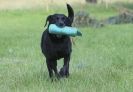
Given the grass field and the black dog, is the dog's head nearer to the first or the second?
the black dog

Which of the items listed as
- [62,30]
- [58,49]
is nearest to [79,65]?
[58,49]

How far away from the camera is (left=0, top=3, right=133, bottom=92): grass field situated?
9.12 meters

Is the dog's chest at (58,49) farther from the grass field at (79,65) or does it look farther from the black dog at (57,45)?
the grass field at (79,65)

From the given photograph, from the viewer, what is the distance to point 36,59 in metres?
13.5

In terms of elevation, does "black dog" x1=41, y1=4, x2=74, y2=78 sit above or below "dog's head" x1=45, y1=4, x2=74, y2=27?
below

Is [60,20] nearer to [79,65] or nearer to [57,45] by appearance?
[57,45]

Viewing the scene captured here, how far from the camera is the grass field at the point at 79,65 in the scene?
9117mm

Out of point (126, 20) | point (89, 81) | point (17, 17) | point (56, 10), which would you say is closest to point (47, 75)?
point (89, 81)

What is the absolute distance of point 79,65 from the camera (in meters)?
11.9

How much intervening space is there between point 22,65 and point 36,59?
1.38 metres

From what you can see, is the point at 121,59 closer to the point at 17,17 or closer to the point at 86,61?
the point at 86,61

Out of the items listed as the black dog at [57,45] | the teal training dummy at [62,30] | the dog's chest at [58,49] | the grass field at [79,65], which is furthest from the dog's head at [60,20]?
the grass field at [79,65]

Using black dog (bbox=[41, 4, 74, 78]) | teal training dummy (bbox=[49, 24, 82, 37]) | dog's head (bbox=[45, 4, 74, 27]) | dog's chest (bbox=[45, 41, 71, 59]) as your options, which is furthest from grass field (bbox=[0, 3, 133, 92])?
dog's head (bbox=[45, 4, 74, 27])

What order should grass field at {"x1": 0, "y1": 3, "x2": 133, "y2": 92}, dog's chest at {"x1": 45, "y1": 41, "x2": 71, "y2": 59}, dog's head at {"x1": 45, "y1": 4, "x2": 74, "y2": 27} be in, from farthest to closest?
1. dog's chest at {"x1": 45, "y1": 41, "x2": 71, "y2": 59}
2. dog's head at {"x1": 45, "y1": 4, "x2": 74, "y2": 27}
3. grass field at {"x1": 0, "y1": 3, "x2": 133, "y2": 92}
